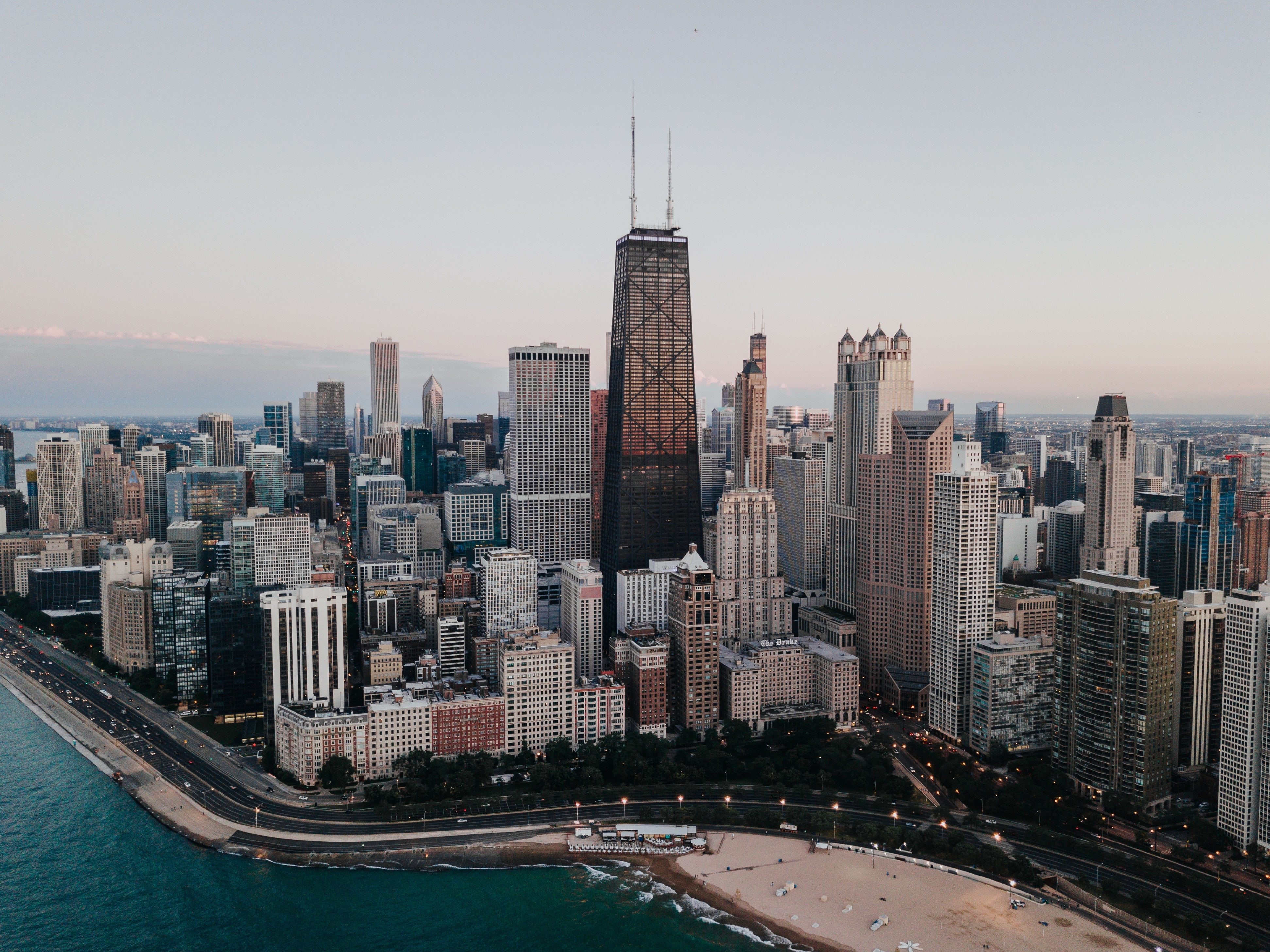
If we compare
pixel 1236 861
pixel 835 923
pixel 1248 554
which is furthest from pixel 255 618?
pixel 1248 554

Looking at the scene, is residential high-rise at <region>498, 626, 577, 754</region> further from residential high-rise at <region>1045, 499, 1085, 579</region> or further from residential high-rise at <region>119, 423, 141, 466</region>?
residential high-rise at <region>119, 423, 141, 466</region>

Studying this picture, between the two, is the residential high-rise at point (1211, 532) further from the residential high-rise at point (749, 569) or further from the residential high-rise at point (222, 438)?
the residential high-rise at point (222, 438)

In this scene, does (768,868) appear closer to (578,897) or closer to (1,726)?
(578,897)

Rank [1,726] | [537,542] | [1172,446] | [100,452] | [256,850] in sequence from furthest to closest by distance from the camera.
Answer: [100,452] → [1172,446] → [537,542] → [1,726] → [256,850]

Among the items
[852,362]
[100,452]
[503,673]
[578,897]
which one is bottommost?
[578,897]

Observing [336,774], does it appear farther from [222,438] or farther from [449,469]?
[222,438]

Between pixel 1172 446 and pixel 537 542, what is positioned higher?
pixel 1172 446
